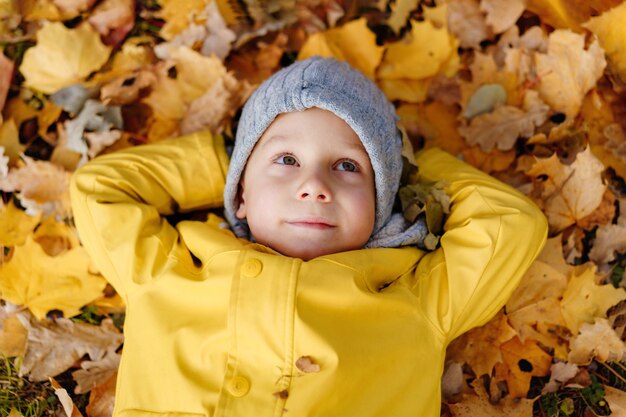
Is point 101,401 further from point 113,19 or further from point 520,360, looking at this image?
point 113,19

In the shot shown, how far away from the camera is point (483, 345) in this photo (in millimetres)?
2320

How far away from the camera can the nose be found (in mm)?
1992

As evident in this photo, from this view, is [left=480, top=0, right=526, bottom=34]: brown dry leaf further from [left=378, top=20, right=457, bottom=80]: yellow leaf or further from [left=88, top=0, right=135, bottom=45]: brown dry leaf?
[left=88, top=0, right=135, bottom=45]: brown dry leaf

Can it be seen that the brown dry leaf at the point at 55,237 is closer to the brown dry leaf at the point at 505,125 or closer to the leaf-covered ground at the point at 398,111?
the leaf-covered ground at the point at 398,111

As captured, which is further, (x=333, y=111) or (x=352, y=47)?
(x=352, y=47)

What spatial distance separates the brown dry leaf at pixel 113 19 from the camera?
285cm

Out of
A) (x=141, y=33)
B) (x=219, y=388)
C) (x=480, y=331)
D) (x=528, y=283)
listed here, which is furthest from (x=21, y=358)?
(x=528, y=283)

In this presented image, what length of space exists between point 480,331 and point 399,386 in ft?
1.87

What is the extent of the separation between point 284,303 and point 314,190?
382 millimetres

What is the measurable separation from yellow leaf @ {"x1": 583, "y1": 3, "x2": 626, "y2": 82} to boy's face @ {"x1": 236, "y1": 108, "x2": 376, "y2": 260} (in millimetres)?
1173

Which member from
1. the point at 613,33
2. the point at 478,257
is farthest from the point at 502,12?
the point at 478,257

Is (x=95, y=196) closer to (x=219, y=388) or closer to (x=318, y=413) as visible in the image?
(x=219, y=388)

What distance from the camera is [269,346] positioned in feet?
6.10

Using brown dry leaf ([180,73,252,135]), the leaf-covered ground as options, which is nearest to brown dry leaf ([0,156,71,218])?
the leaf-covered ground
